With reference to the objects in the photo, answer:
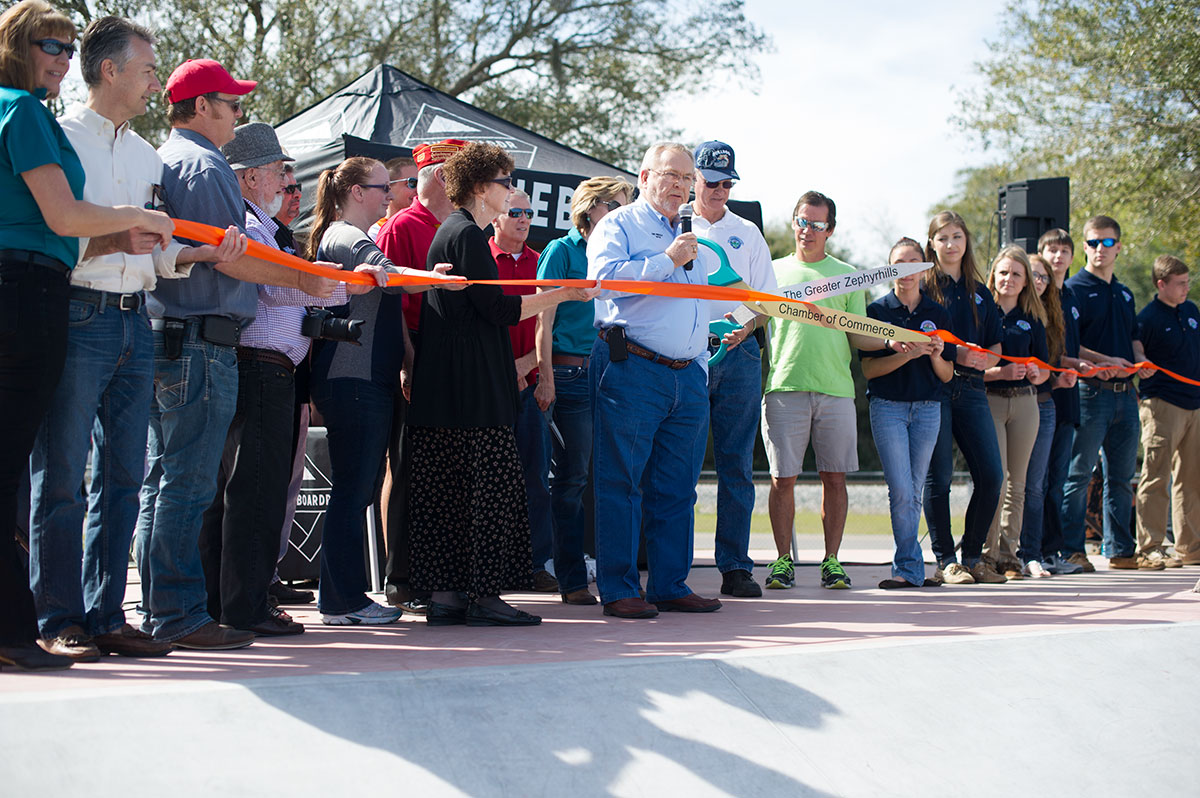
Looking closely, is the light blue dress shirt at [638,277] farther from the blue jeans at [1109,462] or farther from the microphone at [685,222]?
the blue jeans at [1109,462]

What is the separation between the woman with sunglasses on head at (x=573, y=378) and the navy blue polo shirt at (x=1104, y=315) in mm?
3781

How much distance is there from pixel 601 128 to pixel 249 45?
6308 millimetres

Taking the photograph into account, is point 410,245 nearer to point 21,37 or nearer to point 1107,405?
point 21,37

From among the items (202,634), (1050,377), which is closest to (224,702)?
(202,634)

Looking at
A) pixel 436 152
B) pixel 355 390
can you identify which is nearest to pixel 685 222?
pixel 436 152

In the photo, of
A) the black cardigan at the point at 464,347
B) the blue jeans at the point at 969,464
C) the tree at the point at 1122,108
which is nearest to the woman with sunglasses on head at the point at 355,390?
the black cardigan at the point at 464,347

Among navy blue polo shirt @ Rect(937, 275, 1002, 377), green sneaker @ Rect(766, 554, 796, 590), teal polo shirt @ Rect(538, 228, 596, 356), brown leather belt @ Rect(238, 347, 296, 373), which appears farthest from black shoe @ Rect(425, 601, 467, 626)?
navy blue polo shirt @ Rect(937, 275, 1002, 377)

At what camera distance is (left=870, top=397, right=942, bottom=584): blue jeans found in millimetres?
6172

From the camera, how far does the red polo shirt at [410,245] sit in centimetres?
491

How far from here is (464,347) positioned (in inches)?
174

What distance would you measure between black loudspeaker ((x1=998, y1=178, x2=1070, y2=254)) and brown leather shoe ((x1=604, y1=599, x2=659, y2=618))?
18.1 feet

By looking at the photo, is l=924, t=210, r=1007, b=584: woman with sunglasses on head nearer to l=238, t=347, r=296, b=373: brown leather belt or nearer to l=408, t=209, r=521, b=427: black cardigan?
l=408, t=209, r=521, b=427: black cardigan

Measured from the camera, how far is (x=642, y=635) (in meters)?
4.24

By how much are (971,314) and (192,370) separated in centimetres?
454
